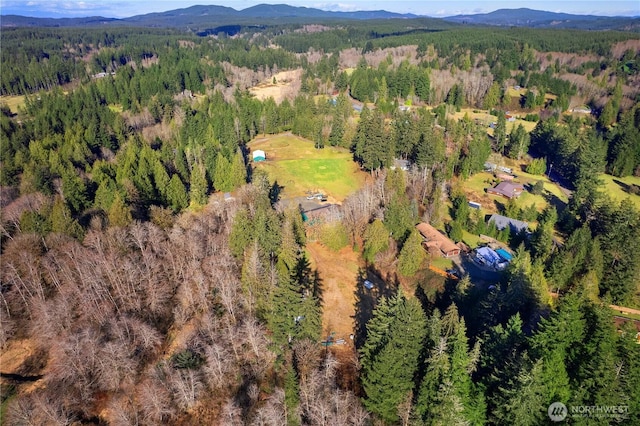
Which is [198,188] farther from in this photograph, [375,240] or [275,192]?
[375,240]

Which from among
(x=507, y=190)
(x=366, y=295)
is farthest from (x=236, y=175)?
(x=507, y=190)

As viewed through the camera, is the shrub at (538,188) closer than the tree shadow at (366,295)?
No

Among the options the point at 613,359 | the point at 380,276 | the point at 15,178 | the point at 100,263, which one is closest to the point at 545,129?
the point at 380,276

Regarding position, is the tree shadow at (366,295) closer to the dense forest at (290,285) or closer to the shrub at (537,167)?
the dense forest at (290,285)

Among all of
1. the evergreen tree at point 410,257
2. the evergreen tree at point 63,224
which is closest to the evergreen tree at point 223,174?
the evergreen tree at point 63,224

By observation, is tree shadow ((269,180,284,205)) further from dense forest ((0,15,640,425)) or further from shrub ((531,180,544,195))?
shrub ((531,180,544,195))

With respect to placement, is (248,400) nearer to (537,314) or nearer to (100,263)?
(100,263)

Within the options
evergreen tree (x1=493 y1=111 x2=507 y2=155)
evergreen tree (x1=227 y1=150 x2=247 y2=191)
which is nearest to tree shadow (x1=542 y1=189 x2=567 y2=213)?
evergreen tree (x1=493 y1=111 x2=507 y2=155)

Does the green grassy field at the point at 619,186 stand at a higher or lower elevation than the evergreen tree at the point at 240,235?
lower
